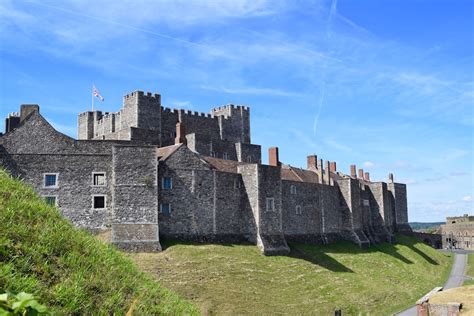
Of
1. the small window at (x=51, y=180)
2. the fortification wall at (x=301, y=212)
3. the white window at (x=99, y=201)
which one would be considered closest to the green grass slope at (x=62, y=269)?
the white window at (x=99, y=201)

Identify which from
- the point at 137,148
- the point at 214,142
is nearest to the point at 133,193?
the point at 137,148

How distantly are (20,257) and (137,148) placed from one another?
3016 cm

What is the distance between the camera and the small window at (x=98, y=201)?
38250 mm

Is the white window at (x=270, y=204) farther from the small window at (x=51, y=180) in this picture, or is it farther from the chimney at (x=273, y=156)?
the small window at (x=51, y=180)

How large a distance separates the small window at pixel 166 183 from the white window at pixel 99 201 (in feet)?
15.2

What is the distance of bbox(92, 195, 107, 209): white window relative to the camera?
125 feet

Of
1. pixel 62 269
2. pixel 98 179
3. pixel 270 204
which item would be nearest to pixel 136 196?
pixel 98 179

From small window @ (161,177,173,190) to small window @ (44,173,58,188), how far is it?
8.19 metres

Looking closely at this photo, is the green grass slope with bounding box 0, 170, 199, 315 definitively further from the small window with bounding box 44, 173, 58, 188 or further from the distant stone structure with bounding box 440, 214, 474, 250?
the distant stone structure with bounding box 440, 214, 474, 250

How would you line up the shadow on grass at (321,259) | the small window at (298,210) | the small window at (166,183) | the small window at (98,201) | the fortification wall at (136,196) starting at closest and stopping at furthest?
1. the fortification wall at (136,196)
2. the small window at (98,201)
3. the small window at (166,183)
4. the shadow on grass at (321,259)
5. the small window at (298,210)

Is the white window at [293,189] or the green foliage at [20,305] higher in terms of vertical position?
the white window at [293,189]

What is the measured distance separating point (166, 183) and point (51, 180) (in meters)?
8.82

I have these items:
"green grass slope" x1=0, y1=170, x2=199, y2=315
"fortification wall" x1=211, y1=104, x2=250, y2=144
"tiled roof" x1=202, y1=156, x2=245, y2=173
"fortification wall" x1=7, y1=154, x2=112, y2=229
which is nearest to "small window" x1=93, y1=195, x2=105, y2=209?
"fortification wall" x1=7, y1=154, x2=112, y2=229

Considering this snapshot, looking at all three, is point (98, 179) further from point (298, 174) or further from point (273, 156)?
point (298, 174)
